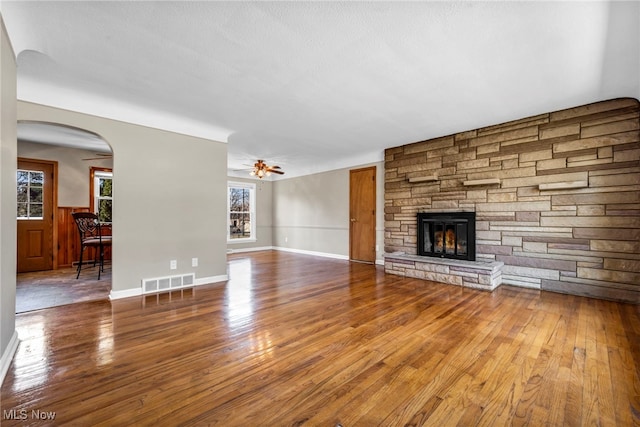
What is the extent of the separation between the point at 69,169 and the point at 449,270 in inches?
289

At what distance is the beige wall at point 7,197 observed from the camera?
1.79m

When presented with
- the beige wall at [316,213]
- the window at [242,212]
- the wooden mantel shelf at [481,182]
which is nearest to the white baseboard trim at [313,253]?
the beige wall at [316,213]

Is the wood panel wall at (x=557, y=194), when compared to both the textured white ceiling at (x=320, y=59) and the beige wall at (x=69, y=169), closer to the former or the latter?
the textured white ceiling at (x=320, y=59)

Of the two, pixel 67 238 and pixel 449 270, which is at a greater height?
pixel 67 238

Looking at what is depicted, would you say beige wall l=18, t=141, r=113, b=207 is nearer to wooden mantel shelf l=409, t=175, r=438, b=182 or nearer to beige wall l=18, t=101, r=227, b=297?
beige wall l=18, t=101, r=227, b=297

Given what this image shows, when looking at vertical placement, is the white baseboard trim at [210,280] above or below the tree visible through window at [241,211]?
below

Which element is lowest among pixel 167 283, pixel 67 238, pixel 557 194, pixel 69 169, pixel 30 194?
pixel 167 283

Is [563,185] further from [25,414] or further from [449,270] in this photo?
[25,414]

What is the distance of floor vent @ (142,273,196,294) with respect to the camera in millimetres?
3658

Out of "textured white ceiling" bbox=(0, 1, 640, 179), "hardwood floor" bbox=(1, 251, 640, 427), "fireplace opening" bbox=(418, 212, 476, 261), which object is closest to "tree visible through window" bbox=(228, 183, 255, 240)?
"textured white ceiling" bbox=(0, 1, 640, 179)

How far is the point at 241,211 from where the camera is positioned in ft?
27.6

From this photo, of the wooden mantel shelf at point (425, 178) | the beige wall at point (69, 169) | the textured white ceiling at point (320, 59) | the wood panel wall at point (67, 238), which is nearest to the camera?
the textured white ceiling at point (320, 59)

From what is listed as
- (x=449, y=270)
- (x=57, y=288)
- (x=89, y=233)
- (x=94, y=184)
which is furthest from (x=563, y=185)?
(x=94, y=184)

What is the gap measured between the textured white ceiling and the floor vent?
2.15 meters
